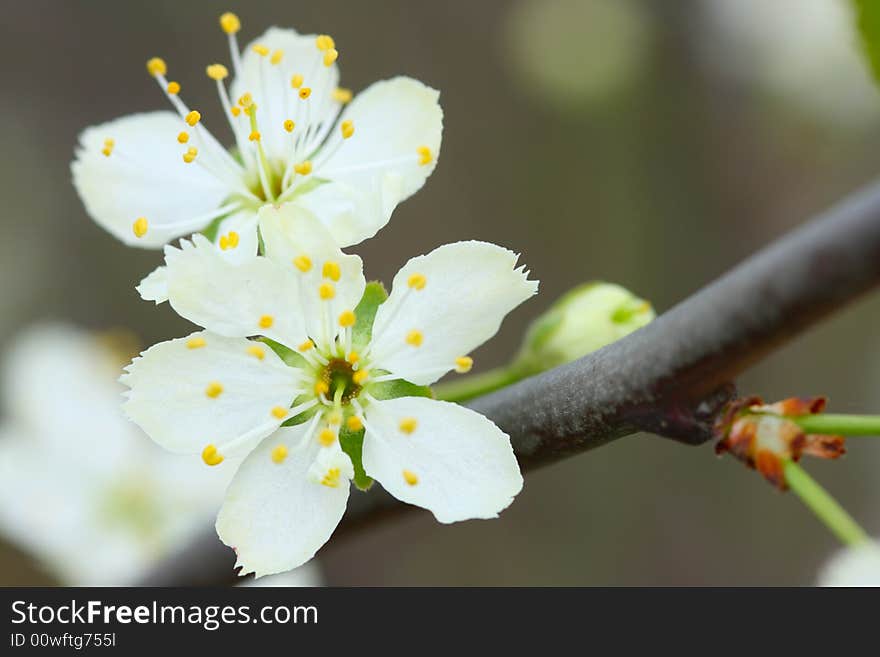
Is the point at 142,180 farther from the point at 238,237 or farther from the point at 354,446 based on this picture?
the point at 354,446

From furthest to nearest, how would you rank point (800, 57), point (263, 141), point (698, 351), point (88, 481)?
point (800, 57) < point (88, 481) < point (263, 141) < point (698, 351)

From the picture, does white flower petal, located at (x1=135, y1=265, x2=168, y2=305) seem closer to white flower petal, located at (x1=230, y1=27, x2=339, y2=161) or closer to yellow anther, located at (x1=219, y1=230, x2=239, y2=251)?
yellow anther, located at (x1=219, y1=230, x2=239, y2=251)

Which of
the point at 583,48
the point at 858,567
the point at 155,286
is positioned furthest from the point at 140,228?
the point at 583,48

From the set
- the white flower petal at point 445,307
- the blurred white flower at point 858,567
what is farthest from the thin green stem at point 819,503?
the white flower petal at point 445,307

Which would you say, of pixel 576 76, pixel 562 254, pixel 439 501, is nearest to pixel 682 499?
pixel 562 254

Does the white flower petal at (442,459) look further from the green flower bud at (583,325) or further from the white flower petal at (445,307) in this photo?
the green flower bud at (583,325)

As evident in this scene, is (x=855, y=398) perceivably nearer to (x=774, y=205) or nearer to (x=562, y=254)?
(x=774, y=205)
